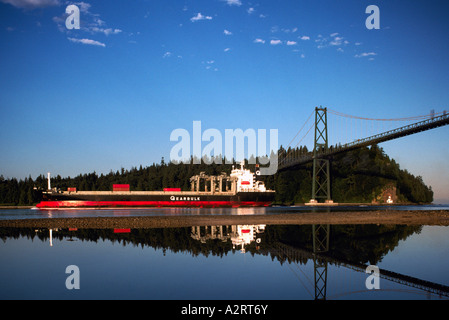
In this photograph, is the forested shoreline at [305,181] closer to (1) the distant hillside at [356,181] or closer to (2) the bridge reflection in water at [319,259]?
(1) the distant hillside at [356,181]

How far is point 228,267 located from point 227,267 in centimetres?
3

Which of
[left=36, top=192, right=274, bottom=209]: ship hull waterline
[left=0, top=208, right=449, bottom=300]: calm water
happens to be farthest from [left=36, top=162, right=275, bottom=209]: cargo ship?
[left=0, top=208, right=449, bottom=300]: calm water

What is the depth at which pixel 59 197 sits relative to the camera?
194 feet

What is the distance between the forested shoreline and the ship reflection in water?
78115mm

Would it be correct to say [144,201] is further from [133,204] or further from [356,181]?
[356,181]

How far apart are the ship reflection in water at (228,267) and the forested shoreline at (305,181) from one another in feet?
256

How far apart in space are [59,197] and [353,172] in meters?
72.0

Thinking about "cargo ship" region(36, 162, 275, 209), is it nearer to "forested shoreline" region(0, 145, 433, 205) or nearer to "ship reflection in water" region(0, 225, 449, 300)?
"forested shoreline" region(0, 145, 433, 205)

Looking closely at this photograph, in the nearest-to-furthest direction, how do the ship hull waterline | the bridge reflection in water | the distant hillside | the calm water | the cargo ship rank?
the calm water → the bridge reflection in water → the ship hull waterline → the cargo ship → the distant hillside

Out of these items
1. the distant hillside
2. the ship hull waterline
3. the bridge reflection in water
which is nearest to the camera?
the bridge reflection in water

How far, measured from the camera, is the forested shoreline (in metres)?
96.2

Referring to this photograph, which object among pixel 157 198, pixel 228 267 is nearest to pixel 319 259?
pixel 228 267
